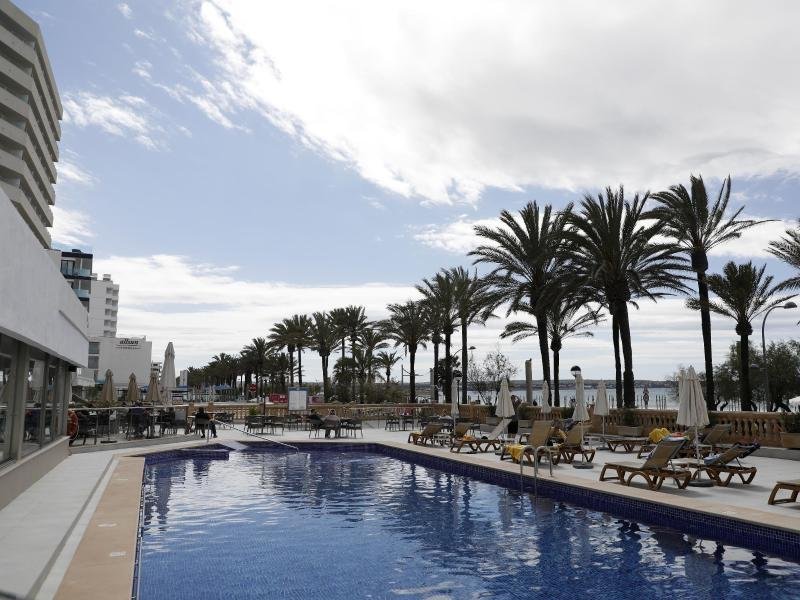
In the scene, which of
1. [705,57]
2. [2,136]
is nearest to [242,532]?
[705,57]

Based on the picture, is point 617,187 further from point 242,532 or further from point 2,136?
point 2,136

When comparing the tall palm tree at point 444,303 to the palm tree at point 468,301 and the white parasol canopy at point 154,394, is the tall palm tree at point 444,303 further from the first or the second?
the white parasol canopy at point 154,394

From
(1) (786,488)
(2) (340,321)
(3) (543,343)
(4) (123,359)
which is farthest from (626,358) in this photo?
(4) (123,359)

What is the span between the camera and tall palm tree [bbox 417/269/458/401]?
39156 millimetres

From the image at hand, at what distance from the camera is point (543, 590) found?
23.2 feet

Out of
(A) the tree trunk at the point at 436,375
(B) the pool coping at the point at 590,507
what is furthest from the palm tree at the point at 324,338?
(B) the pool coping at the point at 590,507

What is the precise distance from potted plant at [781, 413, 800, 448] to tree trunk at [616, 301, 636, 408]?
7501 mm

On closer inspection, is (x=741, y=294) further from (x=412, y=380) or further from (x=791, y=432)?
(x=412, y=380)

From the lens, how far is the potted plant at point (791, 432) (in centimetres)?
1661

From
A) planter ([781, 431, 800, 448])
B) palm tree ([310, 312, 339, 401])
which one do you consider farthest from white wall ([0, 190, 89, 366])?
palm tree ([310, 312, 339, 401])

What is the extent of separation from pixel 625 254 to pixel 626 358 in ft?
13.7

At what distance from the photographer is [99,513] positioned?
930 centimetres

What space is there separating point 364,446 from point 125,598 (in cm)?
1693

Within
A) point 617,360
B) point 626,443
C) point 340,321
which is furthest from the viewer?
point 340,321
